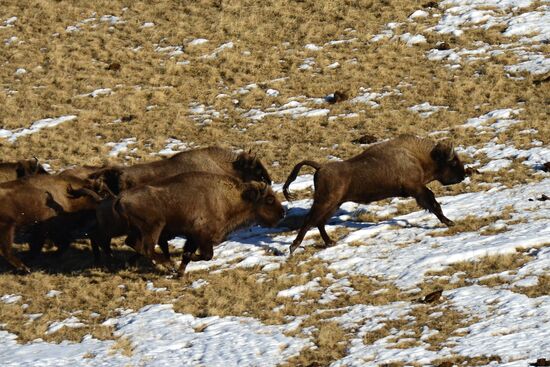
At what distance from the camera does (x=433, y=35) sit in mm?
28594

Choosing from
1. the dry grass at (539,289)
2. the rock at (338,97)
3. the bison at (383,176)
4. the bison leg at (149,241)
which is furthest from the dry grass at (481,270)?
the rock at (338,97)

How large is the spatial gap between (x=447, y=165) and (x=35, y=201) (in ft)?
24.1

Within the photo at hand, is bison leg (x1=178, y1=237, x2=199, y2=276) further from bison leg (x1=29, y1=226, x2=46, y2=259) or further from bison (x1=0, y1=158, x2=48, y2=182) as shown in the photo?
bison (x1=0, y1=158, x2=48, y2=182)

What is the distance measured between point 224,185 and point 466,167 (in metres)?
5.89

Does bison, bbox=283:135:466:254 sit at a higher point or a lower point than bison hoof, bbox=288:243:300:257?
higher

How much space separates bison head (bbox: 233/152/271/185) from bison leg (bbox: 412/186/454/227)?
9.68ft

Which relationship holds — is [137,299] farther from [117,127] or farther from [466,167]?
[117,127]

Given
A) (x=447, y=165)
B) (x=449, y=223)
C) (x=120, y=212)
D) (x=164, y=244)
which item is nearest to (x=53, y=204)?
(x=120, y=212)

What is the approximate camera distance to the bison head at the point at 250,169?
17391 millimetres

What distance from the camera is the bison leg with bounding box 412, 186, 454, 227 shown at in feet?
51.8

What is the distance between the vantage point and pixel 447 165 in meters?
16.8

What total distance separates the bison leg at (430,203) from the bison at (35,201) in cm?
551

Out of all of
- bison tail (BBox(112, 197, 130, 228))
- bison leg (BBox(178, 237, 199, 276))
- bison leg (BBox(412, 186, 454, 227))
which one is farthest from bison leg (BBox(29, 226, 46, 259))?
bison leg (BBox(412, 186, 454, 227))

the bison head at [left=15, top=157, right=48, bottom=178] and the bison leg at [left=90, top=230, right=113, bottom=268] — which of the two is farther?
the bison head at [left=15, top=157, right=48, bottom=178]
